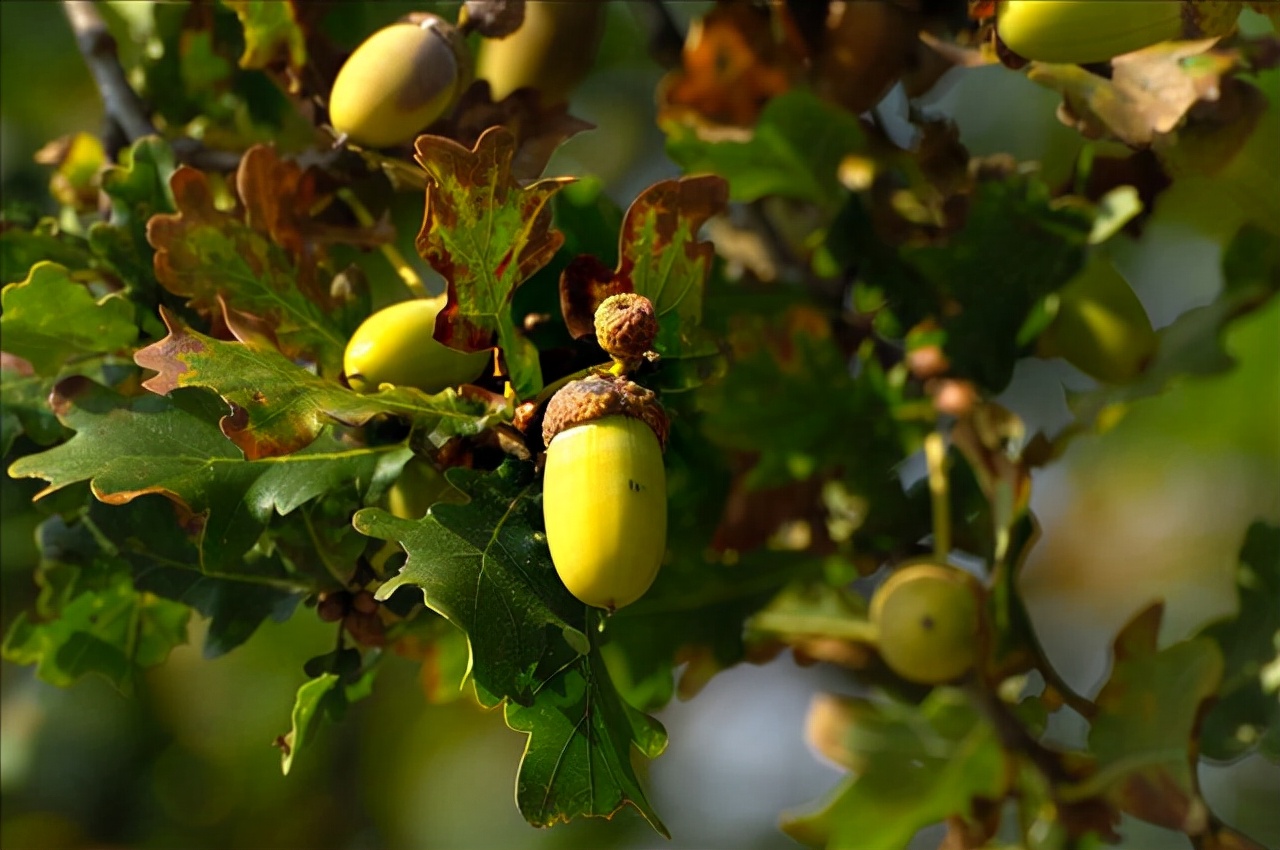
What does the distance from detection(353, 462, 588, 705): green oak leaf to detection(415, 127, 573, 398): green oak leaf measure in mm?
80

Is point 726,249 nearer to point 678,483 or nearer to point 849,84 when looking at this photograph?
point 849,84

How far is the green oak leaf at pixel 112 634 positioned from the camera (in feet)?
3.04

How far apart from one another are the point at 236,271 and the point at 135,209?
0.14 meters

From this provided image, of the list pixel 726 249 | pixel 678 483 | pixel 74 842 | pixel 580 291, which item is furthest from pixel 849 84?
pixel 74 842

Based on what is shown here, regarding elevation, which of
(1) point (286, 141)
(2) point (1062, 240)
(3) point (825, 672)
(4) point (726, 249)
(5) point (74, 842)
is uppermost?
(1) point (286, 141)

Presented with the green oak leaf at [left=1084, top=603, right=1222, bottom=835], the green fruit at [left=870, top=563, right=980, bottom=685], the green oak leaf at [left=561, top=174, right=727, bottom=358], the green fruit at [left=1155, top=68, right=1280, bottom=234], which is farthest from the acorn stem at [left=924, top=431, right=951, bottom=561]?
the green oak leaf at [left=561, top=174, right=727, bottom=358]

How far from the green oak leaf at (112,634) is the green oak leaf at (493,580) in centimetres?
33

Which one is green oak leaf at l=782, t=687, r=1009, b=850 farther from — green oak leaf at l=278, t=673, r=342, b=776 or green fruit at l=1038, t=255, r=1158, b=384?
green oak leaf at l=278, t=673, r=342, b=776

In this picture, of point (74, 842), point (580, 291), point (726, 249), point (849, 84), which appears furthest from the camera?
point (74, 842)

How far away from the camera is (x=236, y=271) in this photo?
835 millimetres

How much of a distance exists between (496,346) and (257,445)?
0.15 metres

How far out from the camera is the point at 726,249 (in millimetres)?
1339

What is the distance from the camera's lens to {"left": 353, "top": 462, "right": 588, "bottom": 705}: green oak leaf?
25.5 inches

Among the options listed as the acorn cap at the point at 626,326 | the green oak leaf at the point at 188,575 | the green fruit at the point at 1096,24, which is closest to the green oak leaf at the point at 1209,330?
the green fruit at the point at 1096,24
